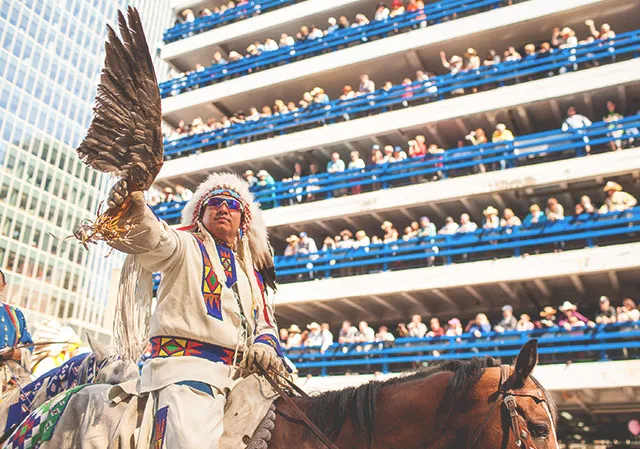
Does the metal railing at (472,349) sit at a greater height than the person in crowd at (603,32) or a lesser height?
lesser

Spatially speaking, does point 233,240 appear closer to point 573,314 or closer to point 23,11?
point 573,314

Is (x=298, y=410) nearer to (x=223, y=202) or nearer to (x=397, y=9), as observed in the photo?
(x=223, y=202)

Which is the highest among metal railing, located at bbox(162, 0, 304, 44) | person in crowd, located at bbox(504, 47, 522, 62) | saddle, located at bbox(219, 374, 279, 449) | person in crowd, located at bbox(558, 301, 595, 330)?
metal railing, located at bbox(162, 0, 304, 44)

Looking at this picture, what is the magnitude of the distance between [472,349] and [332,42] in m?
13.3

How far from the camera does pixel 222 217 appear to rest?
516 centimetres

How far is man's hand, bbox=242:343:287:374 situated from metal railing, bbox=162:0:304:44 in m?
24.5

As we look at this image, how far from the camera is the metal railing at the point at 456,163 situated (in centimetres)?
1789

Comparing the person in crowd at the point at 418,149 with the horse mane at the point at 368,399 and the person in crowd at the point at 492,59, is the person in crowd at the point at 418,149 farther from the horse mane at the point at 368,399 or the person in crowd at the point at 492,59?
the horse mane at the point at 368,399

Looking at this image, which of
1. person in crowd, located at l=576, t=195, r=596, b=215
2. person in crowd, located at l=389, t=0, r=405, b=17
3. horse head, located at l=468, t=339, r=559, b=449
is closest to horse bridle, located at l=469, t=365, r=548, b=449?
horse head, located at l=468, t=339, r=559, b=449

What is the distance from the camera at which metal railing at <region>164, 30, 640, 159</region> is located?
1905cm

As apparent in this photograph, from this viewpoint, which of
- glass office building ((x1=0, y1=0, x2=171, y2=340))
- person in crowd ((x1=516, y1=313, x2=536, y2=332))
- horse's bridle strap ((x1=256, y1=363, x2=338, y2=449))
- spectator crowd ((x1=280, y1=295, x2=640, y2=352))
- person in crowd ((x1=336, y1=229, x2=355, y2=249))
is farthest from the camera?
glass office building ((x1=0, y1=0, x2=171, y2=340))

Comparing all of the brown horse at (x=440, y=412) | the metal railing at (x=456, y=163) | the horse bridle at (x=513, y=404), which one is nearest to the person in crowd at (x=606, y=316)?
the metal railing at (x=456, y=163)

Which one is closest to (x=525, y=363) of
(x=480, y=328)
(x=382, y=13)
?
(x=480, y=328)

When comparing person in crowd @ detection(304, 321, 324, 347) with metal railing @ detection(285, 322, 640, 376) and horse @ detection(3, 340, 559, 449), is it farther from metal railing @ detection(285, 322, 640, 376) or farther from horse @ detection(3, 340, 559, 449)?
horse @ detection(3, 340, 559, 449)
